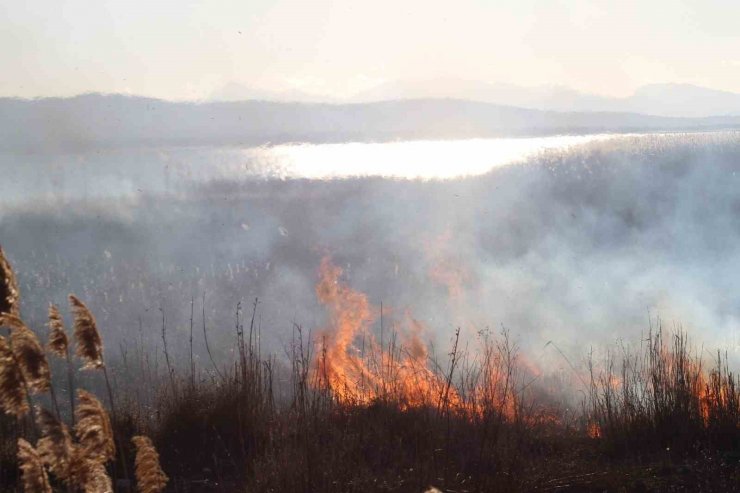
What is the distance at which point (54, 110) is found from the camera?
66.5 m

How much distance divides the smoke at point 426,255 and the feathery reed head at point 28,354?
423 inches

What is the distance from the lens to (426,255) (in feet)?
74.2

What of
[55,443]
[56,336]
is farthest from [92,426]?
[56,336]

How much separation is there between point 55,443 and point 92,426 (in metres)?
0.20

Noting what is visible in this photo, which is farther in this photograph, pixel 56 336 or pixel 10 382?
pixel 56 336

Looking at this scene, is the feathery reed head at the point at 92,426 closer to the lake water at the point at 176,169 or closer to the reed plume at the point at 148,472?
the reed plume at the point at 148,472

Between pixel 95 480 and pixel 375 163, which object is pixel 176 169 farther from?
pixel 95 480

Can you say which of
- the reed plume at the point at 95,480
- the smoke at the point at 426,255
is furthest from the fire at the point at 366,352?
the reed plume at the point at 95,480

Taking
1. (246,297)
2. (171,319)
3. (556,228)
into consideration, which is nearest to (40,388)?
(171,319)

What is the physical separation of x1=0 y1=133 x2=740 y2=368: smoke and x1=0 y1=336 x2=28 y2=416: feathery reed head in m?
10.8

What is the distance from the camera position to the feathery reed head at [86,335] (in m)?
4.12

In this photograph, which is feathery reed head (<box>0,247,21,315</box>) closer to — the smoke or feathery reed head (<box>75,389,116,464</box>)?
feathery reed head (<box>75,389,116,464</box>)

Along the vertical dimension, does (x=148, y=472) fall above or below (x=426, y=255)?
above

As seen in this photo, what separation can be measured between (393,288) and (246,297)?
3124 millimetres
